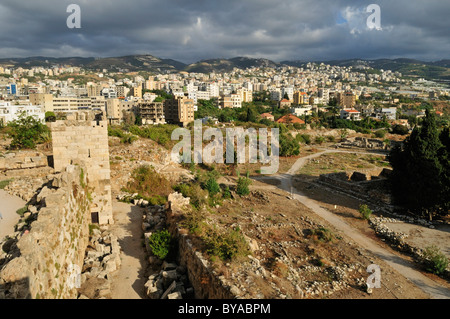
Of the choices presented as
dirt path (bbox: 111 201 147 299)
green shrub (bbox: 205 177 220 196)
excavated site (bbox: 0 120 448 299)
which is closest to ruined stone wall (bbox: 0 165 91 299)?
excavated site (bbox: 0 120 448 299)

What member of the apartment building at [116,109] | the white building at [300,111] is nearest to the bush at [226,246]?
the apartment building at [116,109]

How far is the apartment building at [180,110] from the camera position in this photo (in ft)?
180

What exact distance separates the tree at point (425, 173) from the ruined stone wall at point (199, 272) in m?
11.6

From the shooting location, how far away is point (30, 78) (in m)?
145

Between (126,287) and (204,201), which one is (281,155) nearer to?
(204,201)

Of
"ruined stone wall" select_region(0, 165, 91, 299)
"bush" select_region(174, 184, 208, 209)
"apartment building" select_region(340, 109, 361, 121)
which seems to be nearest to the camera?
"ruined stone wall" select_region(0, 165, 91, 299)

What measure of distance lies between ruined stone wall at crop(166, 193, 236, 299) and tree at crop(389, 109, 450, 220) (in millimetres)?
11565

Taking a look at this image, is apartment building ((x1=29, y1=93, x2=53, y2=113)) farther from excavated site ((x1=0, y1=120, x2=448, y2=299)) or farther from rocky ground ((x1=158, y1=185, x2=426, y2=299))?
rocky ground ((x1=158, y1=185, x2=426, y2=299))

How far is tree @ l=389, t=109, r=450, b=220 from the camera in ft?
43.6

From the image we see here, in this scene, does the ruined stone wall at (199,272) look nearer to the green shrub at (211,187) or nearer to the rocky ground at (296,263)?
the rocky ground at (296,263)

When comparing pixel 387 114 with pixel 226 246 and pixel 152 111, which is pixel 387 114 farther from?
pixel 226 246

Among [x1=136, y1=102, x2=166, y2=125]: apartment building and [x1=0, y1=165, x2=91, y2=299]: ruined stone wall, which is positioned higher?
[x1=136, y1=102, x2=166, y2=125]: apartment building
